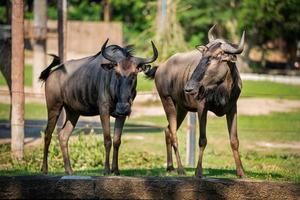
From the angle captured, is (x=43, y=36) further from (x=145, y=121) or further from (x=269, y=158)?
→ (x=269, y=158)

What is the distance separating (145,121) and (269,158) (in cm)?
796

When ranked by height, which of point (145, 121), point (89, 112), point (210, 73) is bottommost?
point (145, 121)

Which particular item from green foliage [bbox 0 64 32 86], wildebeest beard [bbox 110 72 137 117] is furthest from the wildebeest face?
green foliage [bbox 0 64 32 86]

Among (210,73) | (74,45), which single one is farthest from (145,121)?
(74,45)

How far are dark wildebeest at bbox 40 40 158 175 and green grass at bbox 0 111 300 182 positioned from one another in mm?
1078

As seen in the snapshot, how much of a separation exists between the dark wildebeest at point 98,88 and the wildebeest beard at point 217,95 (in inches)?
37.4

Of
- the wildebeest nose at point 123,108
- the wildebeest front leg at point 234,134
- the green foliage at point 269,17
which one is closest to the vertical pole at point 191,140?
the wildebeest front leg at point 234,134

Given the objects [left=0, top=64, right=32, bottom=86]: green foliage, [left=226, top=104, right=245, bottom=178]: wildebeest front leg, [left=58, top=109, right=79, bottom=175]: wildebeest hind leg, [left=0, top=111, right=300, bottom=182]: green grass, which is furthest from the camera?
[left=0, top=64, right=32, bottom=86]: green foliage

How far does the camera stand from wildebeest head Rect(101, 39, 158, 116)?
1133 cm

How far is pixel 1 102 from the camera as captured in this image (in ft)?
92.1

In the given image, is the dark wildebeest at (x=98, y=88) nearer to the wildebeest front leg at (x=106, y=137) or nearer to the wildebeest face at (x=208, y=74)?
the wildebeest front leg at (x=106, y=137)

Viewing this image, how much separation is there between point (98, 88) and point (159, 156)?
18.5ft

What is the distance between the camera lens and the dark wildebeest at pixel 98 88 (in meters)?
11.5

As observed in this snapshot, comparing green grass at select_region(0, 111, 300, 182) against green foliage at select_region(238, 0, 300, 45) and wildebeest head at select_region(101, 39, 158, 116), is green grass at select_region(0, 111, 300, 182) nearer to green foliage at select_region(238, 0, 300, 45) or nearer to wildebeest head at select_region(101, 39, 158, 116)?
wildebeest head at select_region(101, 39, 158, 116)
